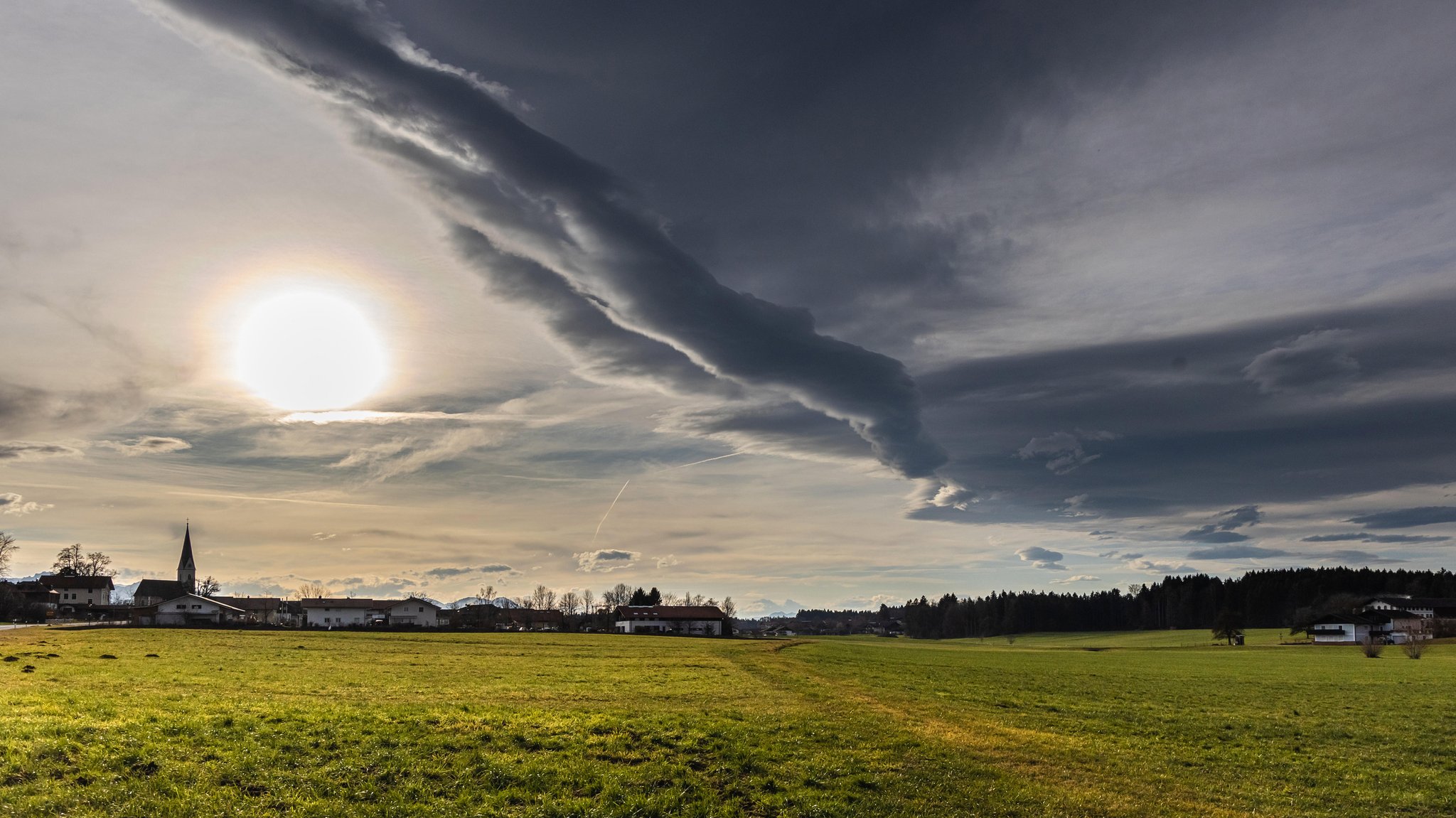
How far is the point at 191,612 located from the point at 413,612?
4366 centimetres

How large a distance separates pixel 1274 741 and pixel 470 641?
82.5 metres

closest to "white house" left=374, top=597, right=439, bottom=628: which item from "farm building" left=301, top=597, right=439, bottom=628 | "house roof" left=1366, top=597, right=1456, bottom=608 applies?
"farm building" left=301, top=597, right=439, bottom=628

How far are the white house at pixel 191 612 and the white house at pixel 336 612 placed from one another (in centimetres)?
1428

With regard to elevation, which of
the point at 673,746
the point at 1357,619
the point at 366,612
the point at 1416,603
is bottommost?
the point at 366,612

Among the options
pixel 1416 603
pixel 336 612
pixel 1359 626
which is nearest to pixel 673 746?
pixel 1359 626

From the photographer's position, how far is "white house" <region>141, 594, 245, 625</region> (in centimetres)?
14850

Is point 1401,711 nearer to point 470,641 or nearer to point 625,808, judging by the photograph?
point 625,808

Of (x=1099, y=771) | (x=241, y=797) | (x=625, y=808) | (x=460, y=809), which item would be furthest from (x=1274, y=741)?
(x=241, y=797)

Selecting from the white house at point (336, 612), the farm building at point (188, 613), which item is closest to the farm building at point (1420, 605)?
the white house at point (336, 612)

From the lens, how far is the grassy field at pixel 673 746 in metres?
19.0

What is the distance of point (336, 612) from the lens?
187 metres

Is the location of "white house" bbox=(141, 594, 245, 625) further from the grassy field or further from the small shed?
the grassy field

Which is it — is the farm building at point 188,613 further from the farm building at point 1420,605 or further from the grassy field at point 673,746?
the farm building at point 1420,605

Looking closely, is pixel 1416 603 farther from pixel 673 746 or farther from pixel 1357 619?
pixel 673 746
